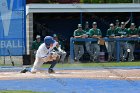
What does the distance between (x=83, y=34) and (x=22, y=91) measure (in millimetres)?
11162

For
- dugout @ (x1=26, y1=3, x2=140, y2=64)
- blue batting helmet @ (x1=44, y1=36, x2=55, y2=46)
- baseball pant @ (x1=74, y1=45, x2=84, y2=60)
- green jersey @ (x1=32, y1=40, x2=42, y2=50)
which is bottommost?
baseball pant @ (x1=74, y1=45, x2=84, y2=60)

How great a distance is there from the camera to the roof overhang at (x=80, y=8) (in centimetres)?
2594

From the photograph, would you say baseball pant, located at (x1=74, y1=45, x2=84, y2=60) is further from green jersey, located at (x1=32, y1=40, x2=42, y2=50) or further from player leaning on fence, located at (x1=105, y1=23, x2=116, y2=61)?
green jersey, located at (x1=32, y1=40, x2=42, y2=50)

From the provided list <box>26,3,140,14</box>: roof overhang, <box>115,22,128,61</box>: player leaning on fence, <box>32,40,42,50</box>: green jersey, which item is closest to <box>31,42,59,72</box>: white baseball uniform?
<box>32,40,42,50</box>: green jersey

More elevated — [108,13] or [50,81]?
[108,13]

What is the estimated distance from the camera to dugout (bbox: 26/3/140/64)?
85.1 ft

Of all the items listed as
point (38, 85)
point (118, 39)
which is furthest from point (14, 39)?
point (38, 85)

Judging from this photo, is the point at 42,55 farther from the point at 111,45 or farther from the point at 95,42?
the point at 111,45

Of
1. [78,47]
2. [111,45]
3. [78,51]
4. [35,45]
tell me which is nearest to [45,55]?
[35,45]

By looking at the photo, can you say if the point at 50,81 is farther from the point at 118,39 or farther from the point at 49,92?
the point at 118,39

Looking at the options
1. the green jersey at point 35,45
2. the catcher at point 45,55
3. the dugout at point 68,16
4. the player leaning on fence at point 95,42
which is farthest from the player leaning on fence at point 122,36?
the catcher at point 45,55

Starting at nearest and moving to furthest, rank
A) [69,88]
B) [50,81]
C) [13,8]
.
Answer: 1. [69,88]
2. [50,81]
3. [13,8]

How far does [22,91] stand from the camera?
41.4 feet

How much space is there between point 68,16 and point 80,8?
8.17 ft
